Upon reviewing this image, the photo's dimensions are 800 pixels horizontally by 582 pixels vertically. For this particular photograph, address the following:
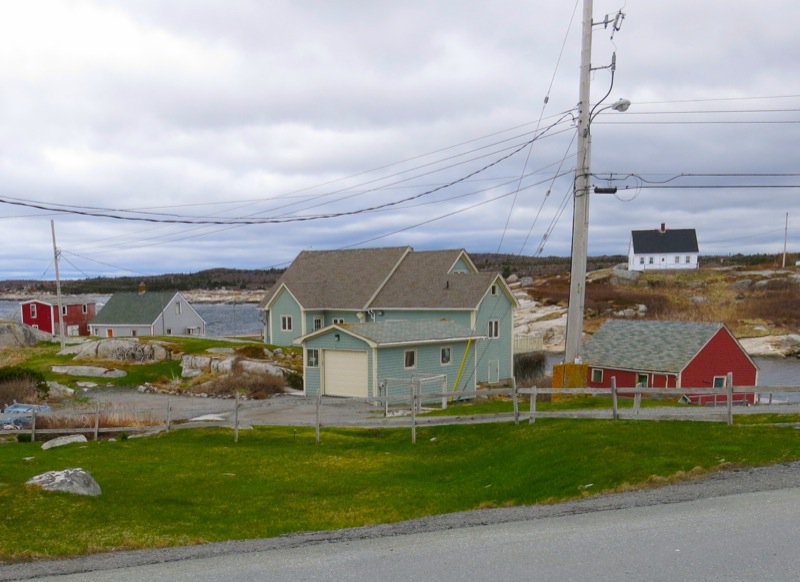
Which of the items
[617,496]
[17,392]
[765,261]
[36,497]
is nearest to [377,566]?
[617,496]

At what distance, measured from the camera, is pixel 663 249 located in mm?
129250

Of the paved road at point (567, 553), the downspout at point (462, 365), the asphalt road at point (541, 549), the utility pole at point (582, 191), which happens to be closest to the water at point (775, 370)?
the downspout at point (462, 365)

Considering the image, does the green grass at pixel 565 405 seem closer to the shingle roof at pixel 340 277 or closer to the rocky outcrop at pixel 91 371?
the shingle roof at pixel 340 277

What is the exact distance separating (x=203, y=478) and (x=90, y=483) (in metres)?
2.90

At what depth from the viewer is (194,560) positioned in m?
10.3

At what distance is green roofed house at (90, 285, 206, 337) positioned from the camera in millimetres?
70812

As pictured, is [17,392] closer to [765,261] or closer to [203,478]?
[203,478]

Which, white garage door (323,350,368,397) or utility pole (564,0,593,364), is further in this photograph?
white garage door (323,350,368,397)

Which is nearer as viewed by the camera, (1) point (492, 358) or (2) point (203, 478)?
(2) point (203, 478)

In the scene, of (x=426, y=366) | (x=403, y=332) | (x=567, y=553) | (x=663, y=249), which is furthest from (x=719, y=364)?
(x=663, y=249)

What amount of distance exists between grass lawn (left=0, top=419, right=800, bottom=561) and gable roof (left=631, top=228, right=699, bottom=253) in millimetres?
116492

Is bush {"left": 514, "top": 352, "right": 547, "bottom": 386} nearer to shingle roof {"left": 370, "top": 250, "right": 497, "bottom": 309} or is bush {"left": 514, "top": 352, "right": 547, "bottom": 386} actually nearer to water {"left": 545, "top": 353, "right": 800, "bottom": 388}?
water {"left": 545, "top": 353, "right": 800, "bottom": 388}

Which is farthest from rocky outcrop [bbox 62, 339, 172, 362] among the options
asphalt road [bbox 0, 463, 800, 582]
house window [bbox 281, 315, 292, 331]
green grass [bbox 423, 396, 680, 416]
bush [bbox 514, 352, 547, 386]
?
asphalt road [bbox 0, 463, 800, 582]

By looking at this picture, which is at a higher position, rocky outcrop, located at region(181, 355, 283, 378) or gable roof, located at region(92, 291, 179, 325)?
gable roof, located at region(92, 291, 179, 325)
